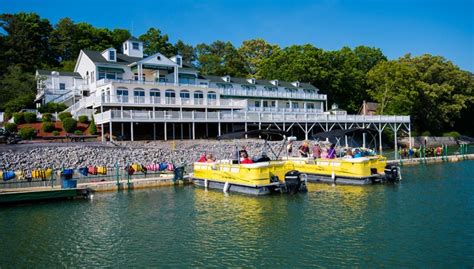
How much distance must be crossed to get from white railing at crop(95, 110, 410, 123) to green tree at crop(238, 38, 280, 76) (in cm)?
3897

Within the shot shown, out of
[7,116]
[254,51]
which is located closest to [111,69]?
[7,116]

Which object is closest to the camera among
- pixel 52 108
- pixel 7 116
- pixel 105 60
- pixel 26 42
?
pixel 7 116

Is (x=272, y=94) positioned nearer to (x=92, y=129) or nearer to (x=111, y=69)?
(x=111, y=69)

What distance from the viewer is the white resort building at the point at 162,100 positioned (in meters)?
42.2

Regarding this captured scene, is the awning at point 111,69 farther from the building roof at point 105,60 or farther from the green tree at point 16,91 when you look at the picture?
the green tree at point 16,91

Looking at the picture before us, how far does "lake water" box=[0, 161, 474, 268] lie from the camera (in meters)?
12.1

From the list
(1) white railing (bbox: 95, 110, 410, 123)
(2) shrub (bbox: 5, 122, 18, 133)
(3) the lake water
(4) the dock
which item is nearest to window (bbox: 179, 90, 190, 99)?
(1) white railing (bbox: 95, 110, 410, 123)

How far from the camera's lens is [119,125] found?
139ft

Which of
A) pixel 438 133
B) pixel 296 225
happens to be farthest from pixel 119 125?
pixel 438 133

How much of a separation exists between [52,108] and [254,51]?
5325 centimetres

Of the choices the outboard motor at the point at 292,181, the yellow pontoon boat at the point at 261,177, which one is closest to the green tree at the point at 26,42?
the yellow pontoon boat at the point at 261,177

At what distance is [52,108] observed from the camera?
45375 mm

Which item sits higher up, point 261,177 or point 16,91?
point 16,91

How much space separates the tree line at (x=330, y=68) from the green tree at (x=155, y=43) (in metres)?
0.14
